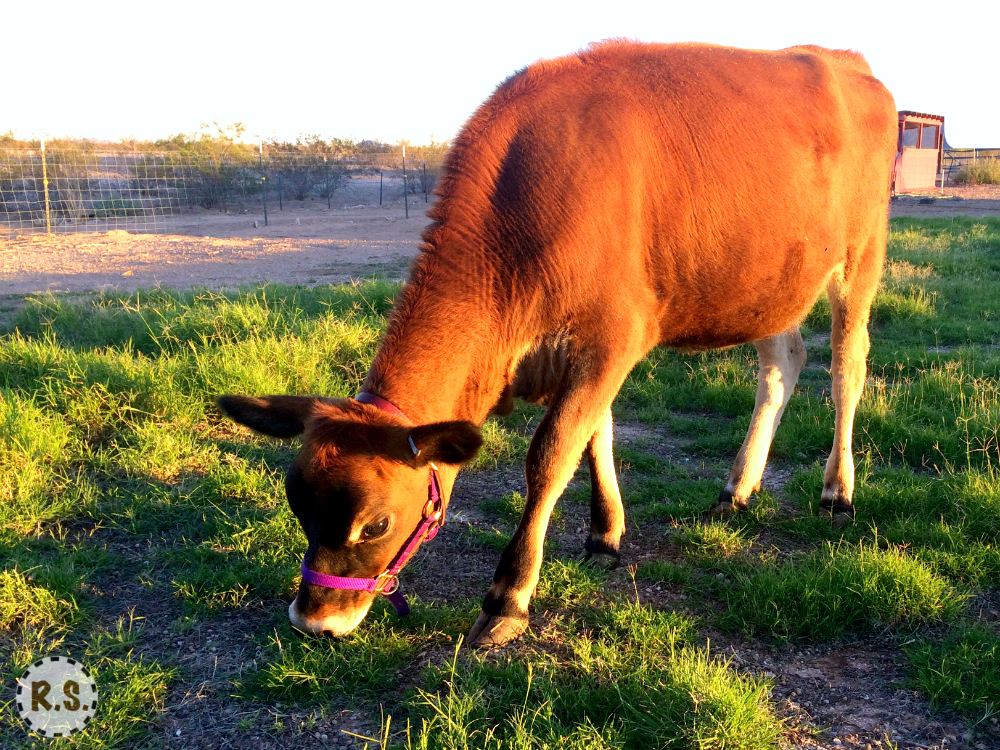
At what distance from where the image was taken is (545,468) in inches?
125

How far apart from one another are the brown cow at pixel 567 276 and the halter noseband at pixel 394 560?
0.07 ft

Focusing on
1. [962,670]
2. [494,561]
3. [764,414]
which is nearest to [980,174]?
[764,414]

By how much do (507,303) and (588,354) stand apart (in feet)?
1.35

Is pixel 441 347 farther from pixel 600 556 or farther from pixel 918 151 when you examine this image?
pixel 918 151

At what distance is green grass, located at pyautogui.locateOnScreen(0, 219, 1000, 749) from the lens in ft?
Answer: 8.91

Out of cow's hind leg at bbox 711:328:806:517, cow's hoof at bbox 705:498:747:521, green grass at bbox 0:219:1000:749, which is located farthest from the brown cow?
cow's hoof at bbox 705:498:747:521

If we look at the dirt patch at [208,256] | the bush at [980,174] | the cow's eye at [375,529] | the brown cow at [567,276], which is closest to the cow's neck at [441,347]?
the brown cow at [567,276]

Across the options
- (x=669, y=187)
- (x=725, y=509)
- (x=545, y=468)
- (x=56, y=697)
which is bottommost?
(x=56, y=697)

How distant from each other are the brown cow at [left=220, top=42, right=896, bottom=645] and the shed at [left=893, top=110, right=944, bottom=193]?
101 feet

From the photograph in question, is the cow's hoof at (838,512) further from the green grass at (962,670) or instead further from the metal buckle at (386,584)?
the metal buckle at (386,584)

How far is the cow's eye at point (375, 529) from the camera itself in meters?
2.72

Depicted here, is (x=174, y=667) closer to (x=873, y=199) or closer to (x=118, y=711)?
(x=118, y=711)

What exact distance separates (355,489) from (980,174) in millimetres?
39710

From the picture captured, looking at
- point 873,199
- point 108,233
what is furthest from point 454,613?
point 108,233
